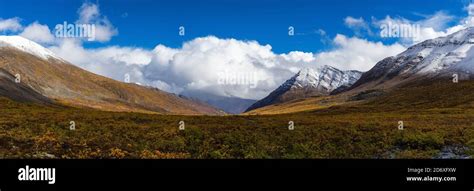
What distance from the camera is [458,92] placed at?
118250 millimetres

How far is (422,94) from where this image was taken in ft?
424

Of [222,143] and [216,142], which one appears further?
[216,142]

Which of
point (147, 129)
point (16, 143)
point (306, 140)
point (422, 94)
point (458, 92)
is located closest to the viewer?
point (16, 143)
